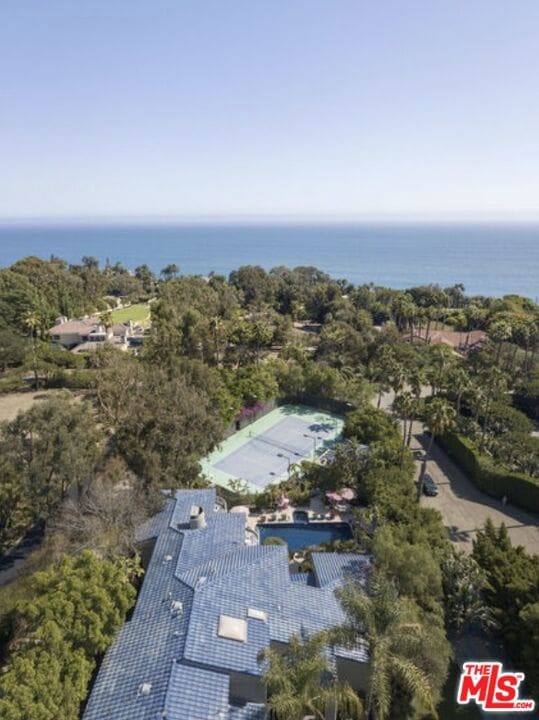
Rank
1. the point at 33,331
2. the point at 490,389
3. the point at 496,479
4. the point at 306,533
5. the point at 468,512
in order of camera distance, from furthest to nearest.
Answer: the point at 33,331 < the point at 490,389 < the point at 496,479 < the point at 468,512 < the point at 306,533

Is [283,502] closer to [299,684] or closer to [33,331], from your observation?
[299,684]

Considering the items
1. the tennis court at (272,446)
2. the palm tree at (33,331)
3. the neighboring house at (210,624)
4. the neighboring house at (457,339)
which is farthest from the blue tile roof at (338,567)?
the neighboring house at (457,339)

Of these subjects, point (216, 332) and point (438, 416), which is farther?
point (216, 332)

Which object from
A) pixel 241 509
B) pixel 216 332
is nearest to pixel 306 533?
pixel 241 509

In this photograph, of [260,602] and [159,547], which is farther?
[159,547]

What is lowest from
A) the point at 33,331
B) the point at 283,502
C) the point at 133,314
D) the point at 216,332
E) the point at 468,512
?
the point at 468,512

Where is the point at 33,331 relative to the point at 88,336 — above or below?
above

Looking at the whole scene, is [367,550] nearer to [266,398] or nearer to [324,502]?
[324,502]

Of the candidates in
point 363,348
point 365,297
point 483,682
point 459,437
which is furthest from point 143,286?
point 483,682
